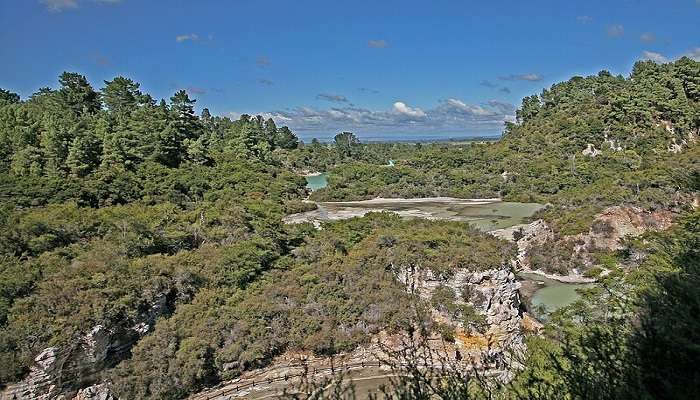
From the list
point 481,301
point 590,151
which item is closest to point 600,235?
point 481,301

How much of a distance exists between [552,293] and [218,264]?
15683mm

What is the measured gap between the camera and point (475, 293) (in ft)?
52.4

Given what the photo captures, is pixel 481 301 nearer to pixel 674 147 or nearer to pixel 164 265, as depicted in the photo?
pixel 164 265

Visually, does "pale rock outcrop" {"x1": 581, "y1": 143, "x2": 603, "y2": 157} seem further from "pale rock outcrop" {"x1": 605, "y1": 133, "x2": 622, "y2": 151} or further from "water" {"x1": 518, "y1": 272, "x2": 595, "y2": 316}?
"water" {"x1": 518, "y1": 272, "x2": 595, "y2": 316}

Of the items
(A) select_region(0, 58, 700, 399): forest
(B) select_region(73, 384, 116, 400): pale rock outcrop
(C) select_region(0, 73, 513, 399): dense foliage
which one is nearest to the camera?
(A) select_region(0, 58, 700, 399): forest

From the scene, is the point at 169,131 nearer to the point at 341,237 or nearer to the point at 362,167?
the point at 341,237

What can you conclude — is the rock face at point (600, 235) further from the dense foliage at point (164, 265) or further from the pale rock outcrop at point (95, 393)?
the pale rock outcrop at point (95, 393)

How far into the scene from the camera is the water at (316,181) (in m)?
49.6

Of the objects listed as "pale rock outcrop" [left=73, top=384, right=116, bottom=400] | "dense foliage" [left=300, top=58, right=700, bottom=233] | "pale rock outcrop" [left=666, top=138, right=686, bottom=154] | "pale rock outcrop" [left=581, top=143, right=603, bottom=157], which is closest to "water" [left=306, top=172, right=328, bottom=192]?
"dense foliage" [left=300, top=58, right=700, bottom=233]

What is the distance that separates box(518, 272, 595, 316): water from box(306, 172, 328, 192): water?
2665 centimetres

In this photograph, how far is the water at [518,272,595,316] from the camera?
20.7 m

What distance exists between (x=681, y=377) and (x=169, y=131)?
3049 cm

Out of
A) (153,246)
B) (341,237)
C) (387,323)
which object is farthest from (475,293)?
(153,246)

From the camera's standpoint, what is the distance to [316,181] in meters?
54.4
